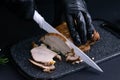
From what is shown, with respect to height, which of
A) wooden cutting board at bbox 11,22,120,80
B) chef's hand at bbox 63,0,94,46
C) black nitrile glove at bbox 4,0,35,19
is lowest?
wooden cutting board at bbox 11,22,120,80

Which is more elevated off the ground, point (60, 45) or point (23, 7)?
point (23, 7)

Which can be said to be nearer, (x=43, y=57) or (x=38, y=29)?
(x=43, y=57)

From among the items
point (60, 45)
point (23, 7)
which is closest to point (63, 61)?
point (60, 45)

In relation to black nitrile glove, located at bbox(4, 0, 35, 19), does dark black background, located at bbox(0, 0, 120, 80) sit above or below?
below

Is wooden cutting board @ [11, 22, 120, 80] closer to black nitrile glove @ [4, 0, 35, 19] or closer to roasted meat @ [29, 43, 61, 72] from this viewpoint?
roasted meat @ [29, 43, 61, 72]

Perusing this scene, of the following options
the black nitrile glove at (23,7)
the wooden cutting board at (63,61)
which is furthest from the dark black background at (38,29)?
the black nitrile glove at (23,7)

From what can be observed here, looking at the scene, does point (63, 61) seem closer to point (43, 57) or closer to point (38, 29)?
point (43, 57)

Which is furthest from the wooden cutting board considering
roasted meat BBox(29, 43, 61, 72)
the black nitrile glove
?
the black nitrile glove
